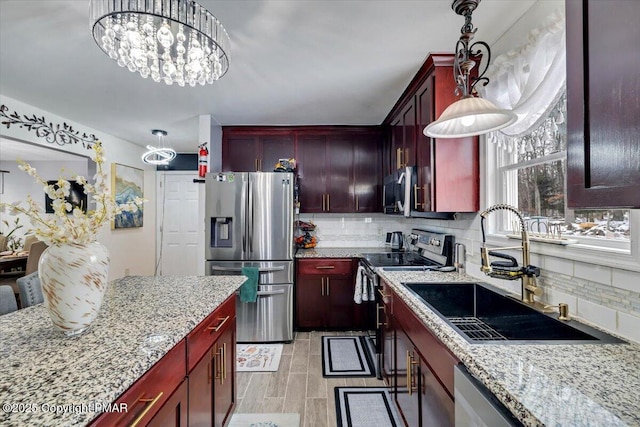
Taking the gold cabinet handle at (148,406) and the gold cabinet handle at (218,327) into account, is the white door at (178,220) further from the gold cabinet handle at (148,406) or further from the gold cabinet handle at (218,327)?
the gold cabinet handle at (148,406)

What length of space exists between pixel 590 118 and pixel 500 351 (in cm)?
71

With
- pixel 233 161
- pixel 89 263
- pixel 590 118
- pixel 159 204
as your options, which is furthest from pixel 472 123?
pixel 159 204

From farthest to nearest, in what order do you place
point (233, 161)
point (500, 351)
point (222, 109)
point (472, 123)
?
point (233, 161)
point (222, 109)
point (472, 123)
point (500, 351)

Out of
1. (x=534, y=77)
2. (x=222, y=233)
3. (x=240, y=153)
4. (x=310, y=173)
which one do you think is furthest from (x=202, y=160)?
(x=534, y=77)

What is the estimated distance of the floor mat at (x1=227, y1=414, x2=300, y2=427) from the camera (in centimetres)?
186

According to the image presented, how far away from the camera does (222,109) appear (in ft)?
10.2

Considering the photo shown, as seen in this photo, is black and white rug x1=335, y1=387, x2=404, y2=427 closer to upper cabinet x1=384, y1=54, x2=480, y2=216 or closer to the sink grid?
the sink grid

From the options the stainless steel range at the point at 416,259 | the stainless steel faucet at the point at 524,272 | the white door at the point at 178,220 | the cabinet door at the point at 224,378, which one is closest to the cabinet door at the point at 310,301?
the stainless steel range at the point at 416,259

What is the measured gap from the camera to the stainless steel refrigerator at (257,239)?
9.99 feet

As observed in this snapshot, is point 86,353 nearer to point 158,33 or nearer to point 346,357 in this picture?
point 158,33

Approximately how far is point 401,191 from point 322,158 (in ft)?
4.63

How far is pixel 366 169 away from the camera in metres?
3.72

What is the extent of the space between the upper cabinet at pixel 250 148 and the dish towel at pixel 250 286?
4.34 ft

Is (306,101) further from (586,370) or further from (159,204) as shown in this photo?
(159,204)
